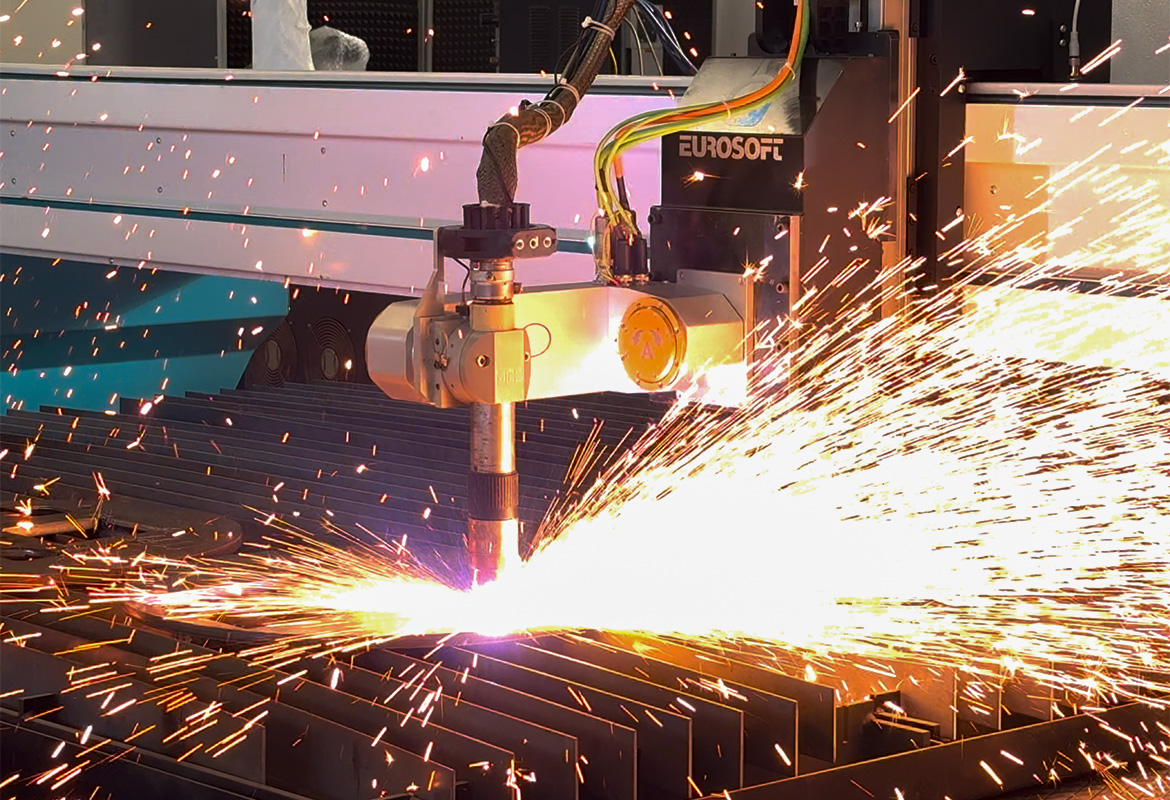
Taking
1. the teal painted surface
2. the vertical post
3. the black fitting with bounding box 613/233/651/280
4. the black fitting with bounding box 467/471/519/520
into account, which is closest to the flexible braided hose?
the black fitting with bounding box 613/233/651/280

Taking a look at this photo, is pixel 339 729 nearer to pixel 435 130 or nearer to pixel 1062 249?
pixel 1062 249

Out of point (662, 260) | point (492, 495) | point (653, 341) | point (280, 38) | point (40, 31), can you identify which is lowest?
point (492, 495)

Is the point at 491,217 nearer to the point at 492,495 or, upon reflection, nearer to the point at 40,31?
the point at 492,495

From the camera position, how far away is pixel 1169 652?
6.46ft

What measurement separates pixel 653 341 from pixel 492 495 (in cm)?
22

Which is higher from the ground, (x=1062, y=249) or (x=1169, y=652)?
(x=1062, y=249)

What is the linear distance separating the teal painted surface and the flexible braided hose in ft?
10.2

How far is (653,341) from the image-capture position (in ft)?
5.82

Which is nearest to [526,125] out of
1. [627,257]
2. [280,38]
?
[627,257]

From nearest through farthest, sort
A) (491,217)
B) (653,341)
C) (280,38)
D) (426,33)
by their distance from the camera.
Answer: (491,217) < (653,341) < (280,38) < (426,33)

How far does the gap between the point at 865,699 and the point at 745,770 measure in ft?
0.63

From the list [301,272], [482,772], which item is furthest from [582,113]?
[482,772]

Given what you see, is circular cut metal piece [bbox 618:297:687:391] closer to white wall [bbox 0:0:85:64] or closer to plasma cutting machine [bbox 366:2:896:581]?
plasma cutting machine [bbox 366:2:896:581]

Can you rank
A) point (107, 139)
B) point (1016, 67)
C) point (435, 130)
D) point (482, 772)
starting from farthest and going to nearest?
point (107, 139) < point (435, 130) < point (1016, 67) < point (482, 772)
